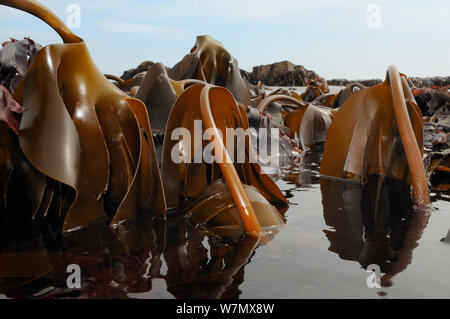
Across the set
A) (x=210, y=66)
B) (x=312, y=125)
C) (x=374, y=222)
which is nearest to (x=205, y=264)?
(x=374, y=222)

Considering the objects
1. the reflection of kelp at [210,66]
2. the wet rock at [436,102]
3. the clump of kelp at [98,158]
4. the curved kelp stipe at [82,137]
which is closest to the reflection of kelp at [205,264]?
the clump of kelp at [98,158]

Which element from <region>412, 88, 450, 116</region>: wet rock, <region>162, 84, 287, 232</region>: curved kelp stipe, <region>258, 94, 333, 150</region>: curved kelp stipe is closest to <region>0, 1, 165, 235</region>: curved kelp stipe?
<region>162, 84, 287, 232</region>: curved kelp stipe

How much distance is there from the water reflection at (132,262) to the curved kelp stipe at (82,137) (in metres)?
0.09

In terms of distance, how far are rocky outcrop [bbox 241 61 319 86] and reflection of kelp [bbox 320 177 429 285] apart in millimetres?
15879

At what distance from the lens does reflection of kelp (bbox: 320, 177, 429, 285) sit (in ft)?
3.88

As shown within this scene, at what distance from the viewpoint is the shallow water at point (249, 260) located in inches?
38.1

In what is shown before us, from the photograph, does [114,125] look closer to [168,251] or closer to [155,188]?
[155,188]

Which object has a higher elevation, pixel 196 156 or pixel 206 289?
pixel 196 156

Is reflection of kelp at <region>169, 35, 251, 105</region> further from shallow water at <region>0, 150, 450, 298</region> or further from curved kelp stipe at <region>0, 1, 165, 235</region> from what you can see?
shallow water at <region>0, 150, 450, 298</region>

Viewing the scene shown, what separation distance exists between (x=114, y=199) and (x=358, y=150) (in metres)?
1.12

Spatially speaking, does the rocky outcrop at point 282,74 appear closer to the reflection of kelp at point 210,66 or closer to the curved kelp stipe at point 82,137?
the reflection of kelp at point 210,66

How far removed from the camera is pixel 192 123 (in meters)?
1.64
